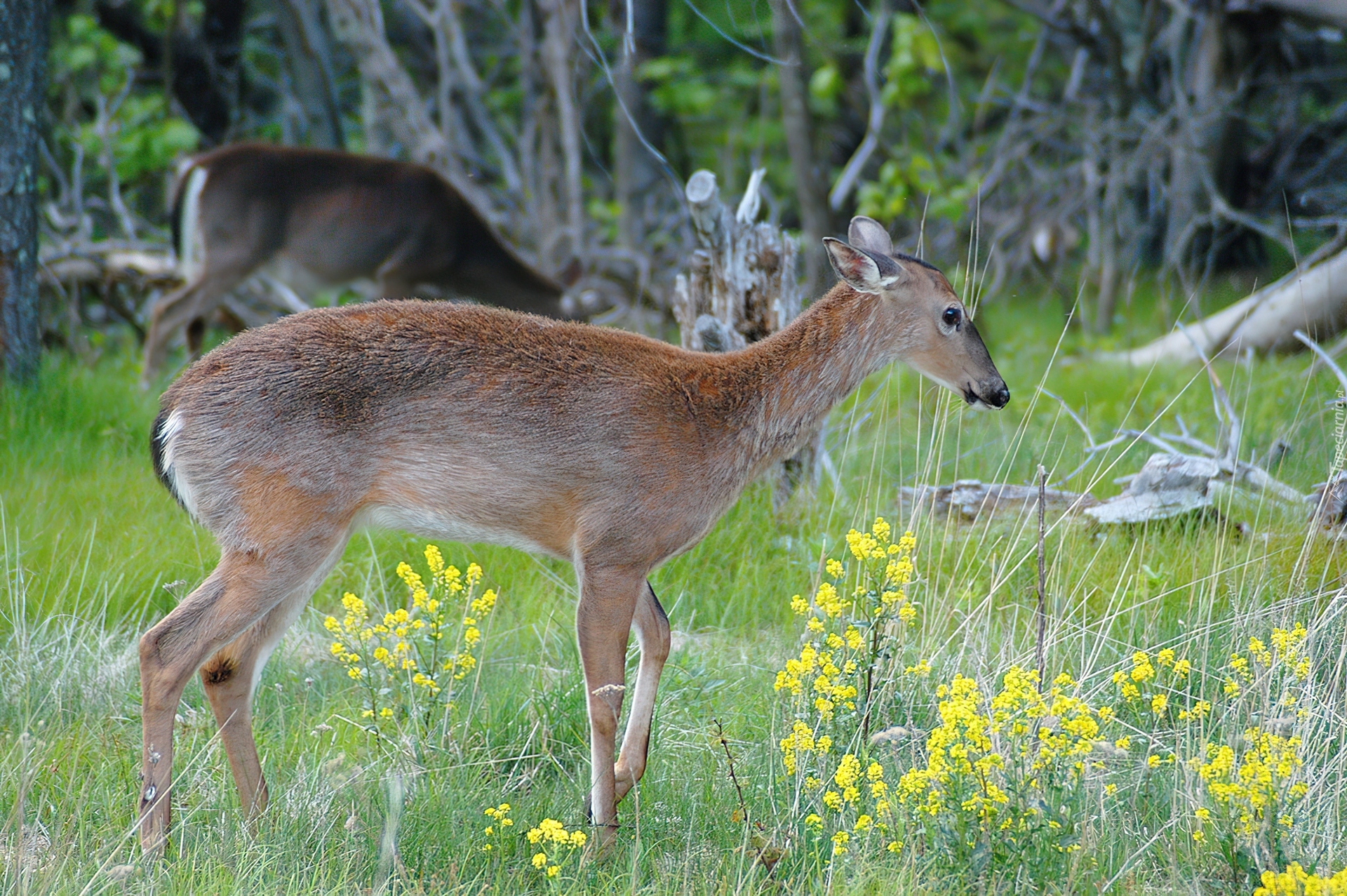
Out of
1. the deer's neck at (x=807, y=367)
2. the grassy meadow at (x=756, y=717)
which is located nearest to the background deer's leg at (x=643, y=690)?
the grassy meadow at (x=756, y=717)

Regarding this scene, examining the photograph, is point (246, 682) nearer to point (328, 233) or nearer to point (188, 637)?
point (188, 637)

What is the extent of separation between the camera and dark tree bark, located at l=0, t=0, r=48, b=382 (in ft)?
20.2

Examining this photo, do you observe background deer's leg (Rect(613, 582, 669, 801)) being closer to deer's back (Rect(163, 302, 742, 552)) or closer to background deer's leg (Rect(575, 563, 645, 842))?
background deer's leg (Rect(575, 563, 645, 842))

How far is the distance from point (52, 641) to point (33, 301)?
2698 millimetres

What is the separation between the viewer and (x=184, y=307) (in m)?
8.46

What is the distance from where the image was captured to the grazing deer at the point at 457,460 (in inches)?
142

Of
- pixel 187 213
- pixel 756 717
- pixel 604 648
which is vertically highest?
pixel 604 648

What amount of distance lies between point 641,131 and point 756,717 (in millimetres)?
7773

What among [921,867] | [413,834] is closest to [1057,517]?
[921,867]

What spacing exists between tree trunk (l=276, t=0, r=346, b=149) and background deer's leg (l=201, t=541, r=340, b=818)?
7.10 meters

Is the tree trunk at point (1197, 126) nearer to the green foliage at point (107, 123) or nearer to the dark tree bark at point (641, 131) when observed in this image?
the dark tree bark at point (641, 131)

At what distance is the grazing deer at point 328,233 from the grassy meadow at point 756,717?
2.48 meters

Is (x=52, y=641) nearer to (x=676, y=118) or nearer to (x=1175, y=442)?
(x=1175, y=442)

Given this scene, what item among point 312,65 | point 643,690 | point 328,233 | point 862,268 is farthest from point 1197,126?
point 643,690
